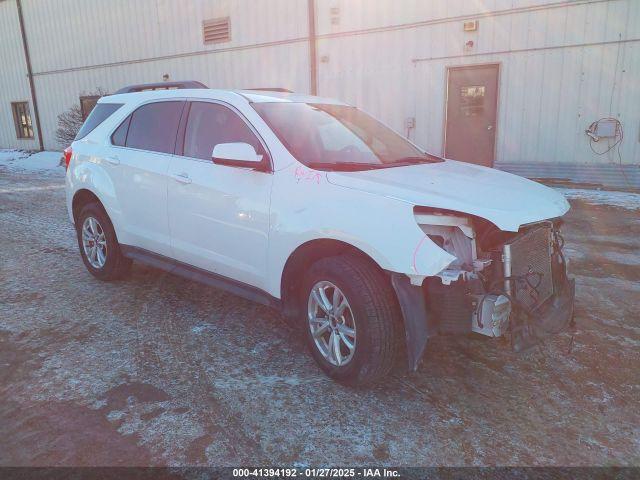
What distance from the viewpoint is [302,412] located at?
9.59 feet

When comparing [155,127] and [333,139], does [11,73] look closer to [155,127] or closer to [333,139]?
[155,127]

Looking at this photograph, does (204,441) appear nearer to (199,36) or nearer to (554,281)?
(554,281)

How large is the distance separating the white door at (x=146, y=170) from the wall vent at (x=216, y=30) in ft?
37.5

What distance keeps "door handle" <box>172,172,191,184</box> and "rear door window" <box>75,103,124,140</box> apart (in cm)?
150

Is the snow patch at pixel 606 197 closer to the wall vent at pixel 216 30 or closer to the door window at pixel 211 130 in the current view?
the door window at pixel 211 130

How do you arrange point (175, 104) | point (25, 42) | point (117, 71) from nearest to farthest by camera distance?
1. point (175, 104)
2. point (117, 71)
3. point (25, 42)

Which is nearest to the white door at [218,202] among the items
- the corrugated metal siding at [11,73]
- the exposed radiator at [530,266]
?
the exposed radiator at [530,266]

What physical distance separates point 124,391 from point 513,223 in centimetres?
253

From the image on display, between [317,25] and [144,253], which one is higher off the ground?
[317,25]

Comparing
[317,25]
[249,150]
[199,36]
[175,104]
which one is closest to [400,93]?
[317,25]

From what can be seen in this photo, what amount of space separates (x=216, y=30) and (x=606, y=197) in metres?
11.7

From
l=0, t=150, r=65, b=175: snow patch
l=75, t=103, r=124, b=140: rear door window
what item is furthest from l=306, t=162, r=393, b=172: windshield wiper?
l=0, t=150, r=65, b=175: snow patch

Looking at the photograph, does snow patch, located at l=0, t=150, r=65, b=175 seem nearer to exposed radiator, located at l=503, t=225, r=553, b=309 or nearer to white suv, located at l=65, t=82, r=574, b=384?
white suv, located at l=65, t=82, r=574, b=384

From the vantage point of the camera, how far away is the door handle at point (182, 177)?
13.1 feet
